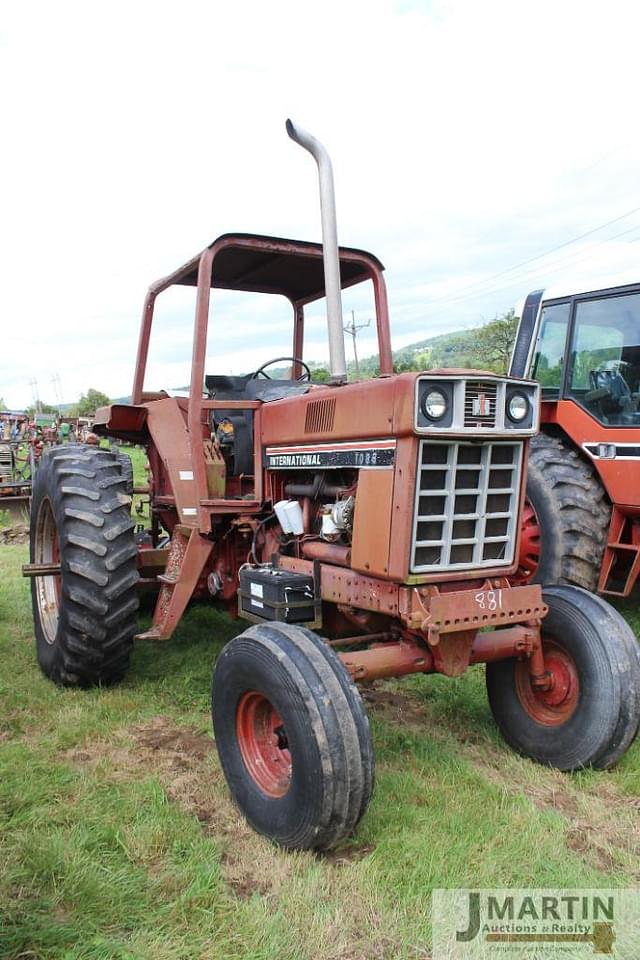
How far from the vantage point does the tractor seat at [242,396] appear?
4.45 meters

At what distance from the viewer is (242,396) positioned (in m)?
4.68

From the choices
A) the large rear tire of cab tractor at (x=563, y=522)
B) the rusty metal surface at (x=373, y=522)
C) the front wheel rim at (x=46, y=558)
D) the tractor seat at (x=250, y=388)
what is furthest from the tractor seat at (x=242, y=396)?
the large rear tire of cab tractor at (x=563, y=522)

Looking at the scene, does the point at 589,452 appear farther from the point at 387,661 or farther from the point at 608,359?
→ the point at 387,661

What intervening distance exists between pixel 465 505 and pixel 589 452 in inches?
112

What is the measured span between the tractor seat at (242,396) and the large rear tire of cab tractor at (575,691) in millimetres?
1768

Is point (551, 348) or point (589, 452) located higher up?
point (551, 348)

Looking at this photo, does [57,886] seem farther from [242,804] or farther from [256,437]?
[256,437]

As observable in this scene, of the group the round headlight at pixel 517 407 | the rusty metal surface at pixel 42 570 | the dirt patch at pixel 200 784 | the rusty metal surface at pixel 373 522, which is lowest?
the dirt patch at pixel 200 784

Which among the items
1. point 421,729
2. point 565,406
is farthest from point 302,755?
point 565,406

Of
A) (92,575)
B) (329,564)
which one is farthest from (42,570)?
(329,564)

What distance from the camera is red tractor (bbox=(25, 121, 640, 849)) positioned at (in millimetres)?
3107

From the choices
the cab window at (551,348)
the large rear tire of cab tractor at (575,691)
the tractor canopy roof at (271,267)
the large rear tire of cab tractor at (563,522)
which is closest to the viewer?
the large rear tire of cab tractor at (575,691)

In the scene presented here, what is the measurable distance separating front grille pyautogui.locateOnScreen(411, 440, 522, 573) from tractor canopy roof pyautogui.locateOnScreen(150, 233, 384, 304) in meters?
1.73

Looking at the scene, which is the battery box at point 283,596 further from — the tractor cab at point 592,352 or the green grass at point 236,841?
the tractor cab at point 592,352
